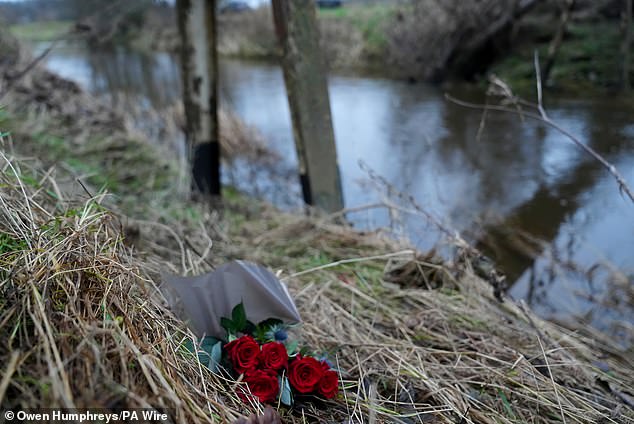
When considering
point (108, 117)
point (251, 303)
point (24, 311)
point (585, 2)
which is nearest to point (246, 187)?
point (108, 117)

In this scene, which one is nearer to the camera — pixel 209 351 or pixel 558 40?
pixel 209 351

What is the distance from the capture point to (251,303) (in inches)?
66.2

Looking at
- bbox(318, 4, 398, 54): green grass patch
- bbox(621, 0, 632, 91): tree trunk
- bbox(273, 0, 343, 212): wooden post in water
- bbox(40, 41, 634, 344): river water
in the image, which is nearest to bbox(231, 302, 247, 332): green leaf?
bbox(40, 41, 634, 344): river water

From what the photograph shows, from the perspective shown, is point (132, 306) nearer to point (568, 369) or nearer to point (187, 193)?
point (568, 369)

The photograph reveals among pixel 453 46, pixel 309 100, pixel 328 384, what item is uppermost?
pixel 453 46

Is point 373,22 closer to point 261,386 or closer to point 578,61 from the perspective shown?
point 578,61

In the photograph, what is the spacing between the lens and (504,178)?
18.4 ft

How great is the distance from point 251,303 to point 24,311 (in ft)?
2.46

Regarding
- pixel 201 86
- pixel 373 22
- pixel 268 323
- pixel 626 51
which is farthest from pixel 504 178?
pixel 373 22

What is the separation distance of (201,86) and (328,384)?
3414 mm

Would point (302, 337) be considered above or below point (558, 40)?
below

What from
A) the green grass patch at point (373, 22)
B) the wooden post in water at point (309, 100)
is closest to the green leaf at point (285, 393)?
the wooden post in water at point (309, 100)

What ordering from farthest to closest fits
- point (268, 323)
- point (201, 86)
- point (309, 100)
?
point (201, 86) < point (309, 100) < point (268, 323)

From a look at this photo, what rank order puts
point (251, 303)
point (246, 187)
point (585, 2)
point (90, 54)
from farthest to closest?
point (90, 54) < point (585, 2) < point (246, 187) < point (251, 303)
